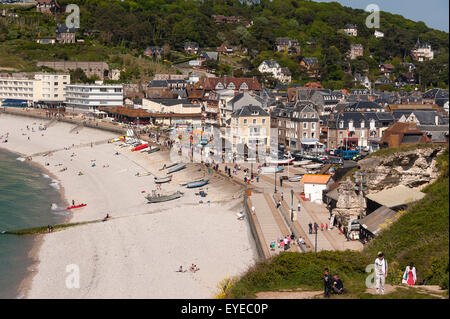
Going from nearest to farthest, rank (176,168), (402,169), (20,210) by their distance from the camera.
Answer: (402,169) < (20,210) < (176,168)

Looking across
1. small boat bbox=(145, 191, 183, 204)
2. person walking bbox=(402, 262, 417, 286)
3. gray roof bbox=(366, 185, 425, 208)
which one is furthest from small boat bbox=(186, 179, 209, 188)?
person walking bbox=(402, 262, 417, 286)

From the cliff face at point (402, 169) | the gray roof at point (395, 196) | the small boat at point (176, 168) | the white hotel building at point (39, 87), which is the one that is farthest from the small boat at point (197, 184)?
the white hotel building at point (39, 87)

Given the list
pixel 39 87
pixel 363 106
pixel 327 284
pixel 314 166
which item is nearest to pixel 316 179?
pixel 314 166

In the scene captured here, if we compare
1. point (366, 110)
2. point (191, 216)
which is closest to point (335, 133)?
point (366, 110)

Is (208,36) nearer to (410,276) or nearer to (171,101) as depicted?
(171,101)
